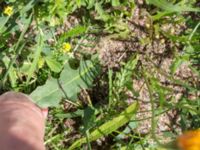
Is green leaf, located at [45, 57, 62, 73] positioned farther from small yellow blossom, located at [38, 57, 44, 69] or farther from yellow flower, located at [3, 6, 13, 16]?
yellow flower, located at [3, 6, 13, 16]

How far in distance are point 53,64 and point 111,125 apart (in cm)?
36

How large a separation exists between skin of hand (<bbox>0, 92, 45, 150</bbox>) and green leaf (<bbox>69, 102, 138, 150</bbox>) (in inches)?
8.6

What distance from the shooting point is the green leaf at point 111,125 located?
5.69 ft

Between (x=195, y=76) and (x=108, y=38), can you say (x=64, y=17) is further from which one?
(x=195, y=76)

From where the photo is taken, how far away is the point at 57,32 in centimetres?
181

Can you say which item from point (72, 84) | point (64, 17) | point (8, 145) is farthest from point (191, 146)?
point (64, 17)

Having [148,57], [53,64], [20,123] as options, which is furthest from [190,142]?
[148,57]

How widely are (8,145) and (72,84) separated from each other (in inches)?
18.6

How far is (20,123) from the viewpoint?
1486mm

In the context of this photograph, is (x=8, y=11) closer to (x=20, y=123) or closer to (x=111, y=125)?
(x=20, y=123)

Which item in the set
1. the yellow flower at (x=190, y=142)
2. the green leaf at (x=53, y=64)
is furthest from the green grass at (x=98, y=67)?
the yellow flower at (x=190, y=142)

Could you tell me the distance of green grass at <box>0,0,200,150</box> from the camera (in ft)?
5.53

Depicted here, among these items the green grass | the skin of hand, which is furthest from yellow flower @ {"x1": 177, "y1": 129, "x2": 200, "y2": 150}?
the green grass

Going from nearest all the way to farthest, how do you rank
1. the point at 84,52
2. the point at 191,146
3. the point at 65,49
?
1. the point at 191,146
2. the point at 65,49
3. the point at 84,52
